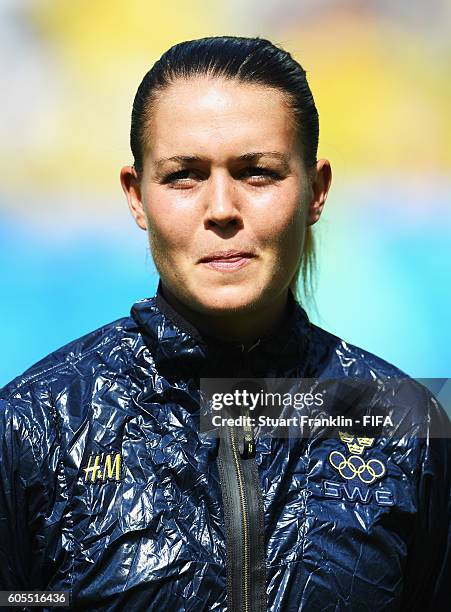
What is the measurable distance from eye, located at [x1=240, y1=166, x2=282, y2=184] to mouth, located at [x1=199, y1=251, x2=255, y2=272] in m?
0.15

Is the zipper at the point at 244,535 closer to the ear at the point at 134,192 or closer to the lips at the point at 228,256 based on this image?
the lips at the point at 228,256

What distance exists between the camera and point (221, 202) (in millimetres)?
1759

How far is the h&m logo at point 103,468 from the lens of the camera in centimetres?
173

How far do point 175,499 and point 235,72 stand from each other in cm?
82

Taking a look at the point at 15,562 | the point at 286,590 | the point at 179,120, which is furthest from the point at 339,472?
the point at 179,120

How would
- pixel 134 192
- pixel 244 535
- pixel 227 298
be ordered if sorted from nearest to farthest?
pixel 244 535
pixel 227 298
pixel 134 192

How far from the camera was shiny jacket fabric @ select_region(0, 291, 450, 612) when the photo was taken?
5.50 ft

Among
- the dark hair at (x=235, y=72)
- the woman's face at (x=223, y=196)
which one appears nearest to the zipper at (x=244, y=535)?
the woman's face at (x=223, y=196)

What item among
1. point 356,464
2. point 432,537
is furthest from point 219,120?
point 432,537

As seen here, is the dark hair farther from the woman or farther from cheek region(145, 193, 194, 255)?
cheek region(145, 193, 194, 255)

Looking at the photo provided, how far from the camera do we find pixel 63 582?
168cm

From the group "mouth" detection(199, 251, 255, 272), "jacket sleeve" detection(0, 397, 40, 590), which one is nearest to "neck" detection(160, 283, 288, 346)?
"mouth" detection(199, 251, 255, 272)

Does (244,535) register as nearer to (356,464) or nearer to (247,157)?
(356,464)

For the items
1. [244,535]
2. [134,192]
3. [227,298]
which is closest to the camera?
[244,535]
